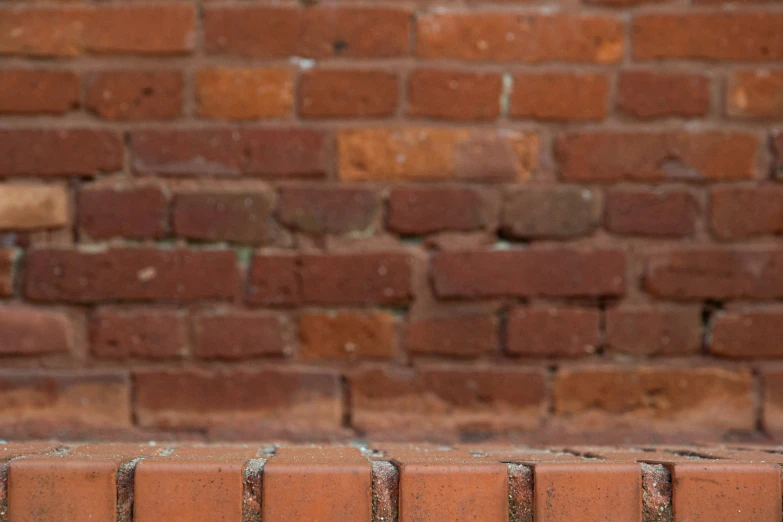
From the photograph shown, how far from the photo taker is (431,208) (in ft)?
4.04

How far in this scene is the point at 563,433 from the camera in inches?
48.0

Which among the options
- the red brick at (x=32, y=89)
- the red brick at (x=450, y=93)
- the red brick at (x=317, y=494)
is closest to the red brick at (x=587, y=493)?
the red brick at (x=317, y=494)

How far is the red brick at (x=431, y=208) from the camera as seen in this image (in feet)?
4.03

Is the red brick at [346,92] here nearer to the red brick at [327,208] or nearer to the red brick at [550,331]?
the red brick at [327,208]

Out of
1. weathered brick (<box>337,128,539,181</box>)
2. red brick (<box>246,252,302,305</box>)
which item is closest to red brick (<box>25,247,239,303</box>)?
red brick (<box>246,252,302,305</box>)

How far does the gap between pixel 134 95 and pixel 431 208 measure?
0.66m

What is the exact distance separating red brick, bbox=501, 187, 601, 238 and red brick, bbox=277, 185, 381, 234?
283 millimetres

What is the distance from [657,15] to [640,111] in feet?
0.66

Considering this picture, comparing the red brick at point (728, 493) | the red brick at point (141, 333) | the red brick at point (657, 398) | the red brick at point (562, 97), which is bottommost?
the red brick at point (657, 398)

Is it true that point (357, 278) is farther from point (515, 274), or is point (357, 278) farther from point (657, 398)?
point (657, 398)

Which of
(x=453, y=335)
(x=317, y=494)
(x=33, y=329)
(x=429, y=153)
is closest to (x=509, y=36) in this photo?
(x=429, y=153)

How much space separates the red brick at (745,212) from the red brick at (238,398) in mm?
866

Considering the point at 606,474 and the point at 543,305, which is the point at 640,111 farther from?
the point at 606,474

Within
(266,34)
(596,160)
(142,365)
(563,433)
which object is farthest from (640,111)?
(142,365)
